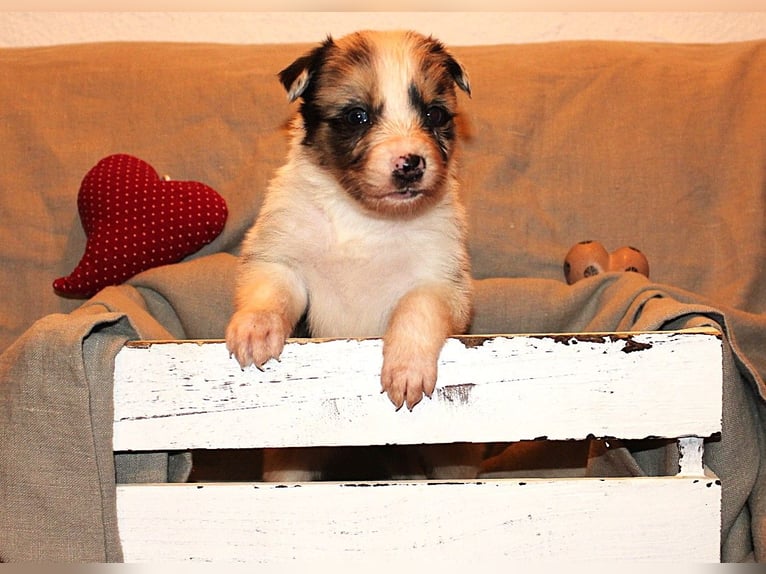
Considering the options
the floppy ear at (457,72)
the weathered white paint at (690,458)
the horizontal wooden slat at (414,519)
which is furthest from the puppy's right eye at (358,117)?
the weathered white paint at (690,458)

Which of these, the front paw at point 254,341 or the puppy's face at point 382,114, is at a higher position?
the puppy's face at point 382,114

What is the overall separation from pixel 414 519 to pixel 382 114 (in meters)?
1.21

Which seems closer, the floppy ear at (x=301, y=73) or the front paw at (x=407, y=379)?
the front paw at (x=407, y=379)

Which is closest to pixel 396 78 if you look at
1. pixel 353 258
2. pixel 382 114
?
pixel 382 114

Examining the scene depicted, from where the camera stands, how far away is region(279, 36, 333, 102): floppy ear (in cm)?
282

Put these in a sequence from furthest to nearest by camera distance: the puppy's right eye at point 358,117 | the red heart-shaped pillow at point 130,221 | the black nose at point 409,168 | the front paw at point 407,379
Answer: the red heart-shaped pillow at point 130,221
the puppy's right eye at point 358,117
the black nose at point 409,168
the front paw at point 407,379

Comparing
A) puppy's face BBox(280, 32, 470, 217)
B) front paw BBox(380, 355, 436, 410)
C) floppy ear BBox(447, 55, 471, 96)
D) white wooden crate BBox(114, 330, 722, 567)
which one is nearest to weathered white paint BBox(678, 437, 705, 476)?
white wooden crate BBox(114, 330, 722, 567)

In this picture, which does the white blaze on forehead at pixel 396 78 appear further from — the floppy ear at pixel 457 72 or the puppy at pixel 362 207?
the floppy ear at pixel 457 72

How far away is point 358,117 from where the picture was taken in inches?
108

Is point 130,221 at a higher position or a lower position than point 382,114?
lower

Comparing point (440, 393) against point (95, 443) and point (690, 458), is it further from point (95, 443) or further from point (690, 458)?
point (95, 443)

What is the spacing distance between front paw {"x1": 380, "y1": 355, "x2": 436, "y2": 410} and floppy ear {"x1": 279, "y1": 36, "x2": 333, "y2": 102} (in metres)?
1.08

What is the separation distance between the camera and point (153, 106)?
3766 mm

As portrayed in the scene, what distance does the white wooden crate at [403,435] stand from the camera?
216 cm
